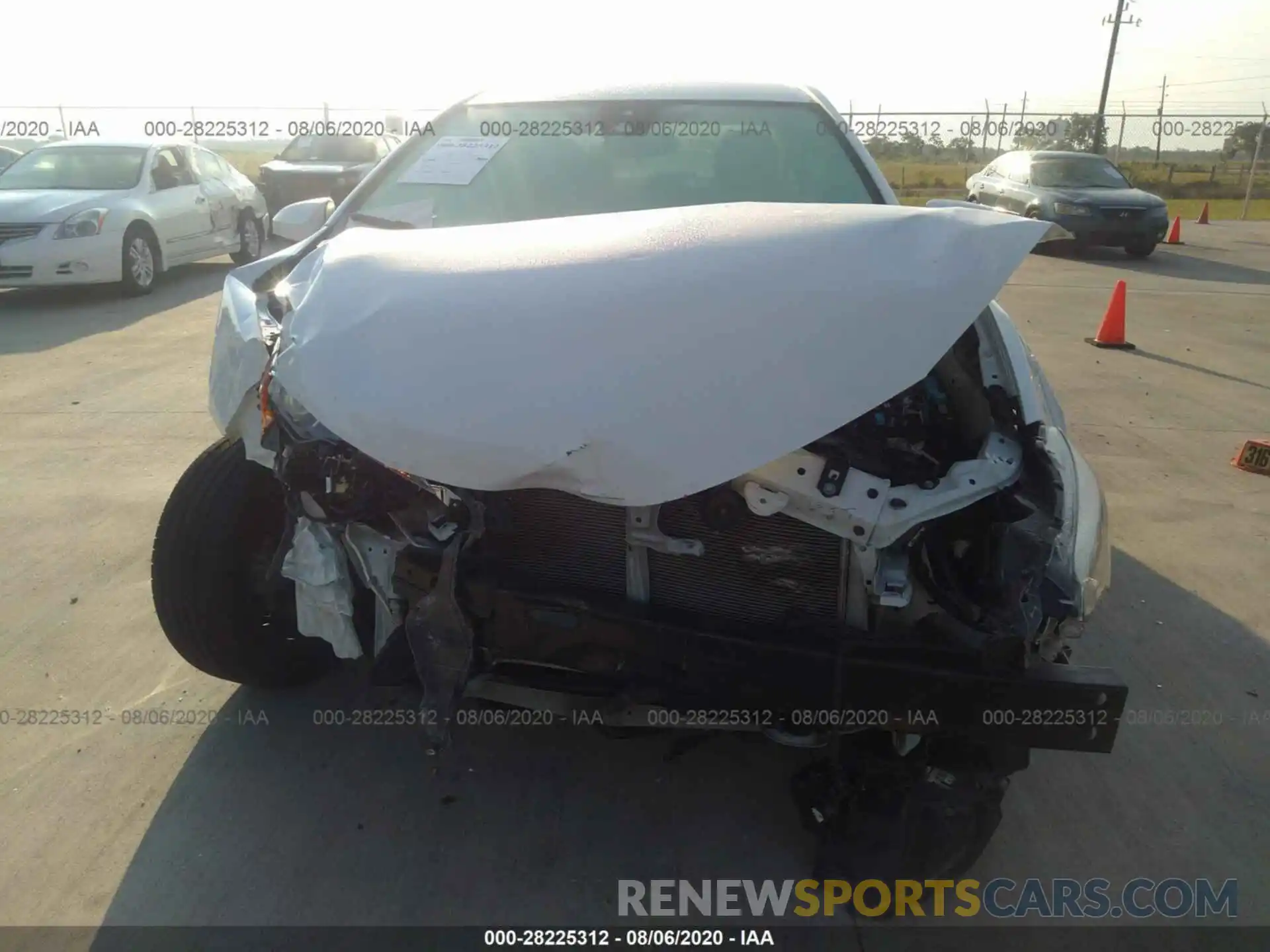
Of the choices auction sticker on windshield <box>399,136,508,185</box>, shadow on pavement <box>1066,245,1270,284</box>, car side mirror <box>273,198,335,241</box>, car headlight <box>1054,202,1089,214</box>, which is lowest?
shadow on pavement <box>1066,245,1270,284</box>

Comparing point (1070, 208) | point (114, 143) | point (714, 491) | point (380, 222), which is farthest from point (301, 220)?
point (1070, 208)

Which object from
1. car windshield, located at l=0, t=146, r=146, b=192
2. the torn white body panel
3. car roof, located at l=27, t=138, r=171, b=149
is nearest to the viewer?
the torn white body panel

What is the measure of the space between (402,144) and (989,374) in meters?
2.33

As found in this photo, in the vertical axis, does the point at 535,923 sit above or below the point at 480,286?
below

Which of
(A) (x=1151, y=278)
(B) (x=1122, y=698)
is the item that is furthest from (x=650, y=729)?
(A) (x=1151, y=278)

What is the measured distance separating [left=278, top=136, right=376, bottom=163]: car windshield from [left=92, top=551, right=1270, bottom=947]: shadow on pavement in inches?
510

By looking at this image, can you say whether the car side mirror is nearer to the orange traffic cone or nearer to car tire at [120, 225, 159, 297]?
car tire at [120, 225, 159, 297]

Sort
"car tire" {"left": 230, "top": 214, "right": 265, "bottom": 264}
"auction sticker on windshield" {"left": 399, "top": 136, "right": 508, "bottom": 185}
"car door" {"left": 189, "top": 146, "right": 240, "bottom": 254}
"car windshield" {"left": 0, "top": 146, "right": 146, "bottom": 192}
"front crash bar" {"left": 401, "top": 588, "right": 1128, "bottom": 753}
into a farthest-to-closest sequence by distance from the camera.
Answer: "car tire" {"left": 230, "top": 214, "right": 265, "bottom": 264} < "car door" {"left": 189, "top": 146, "right": 240, "bottom": 254} < "car windshield" {"left": 0, "top": 146, "right": 146, "bottom": 192} < "auction sticker on windshield" {"left": 399, "top": 136, "right": 508, "bottom": 185} < "front crash bar" {"left": 401, "top": 588, "right": 1128, "bottom": 753}

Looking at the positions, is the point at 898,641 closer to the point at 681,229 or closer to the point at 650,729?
the point at 650,729

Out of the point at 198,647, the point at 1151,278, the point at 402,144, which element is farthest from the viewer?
the point at 1151,278

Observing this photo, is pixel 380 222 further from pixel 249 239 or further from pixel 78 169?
pixel 249 239

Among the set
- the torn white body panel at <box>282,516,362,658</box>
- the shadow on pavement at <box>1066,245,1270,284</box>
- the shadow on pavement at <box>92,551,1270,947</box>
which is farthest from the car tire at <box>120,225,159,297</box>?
the shadow on pavement at <box>1066,245,1270,284</box>

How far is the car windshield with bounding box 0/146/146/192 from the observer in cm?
909

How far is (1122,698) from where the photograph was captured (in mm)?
1888
